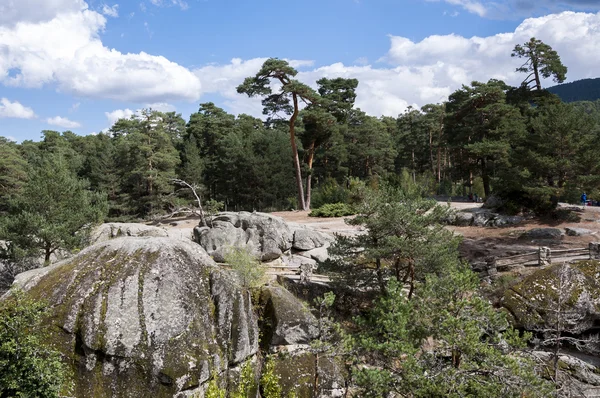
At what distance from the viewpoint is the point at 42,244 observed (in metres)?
16.5

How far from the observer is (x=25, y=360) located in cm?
805

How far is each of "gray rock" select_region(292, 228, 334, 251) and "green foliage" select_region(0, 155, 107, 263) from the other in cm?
968

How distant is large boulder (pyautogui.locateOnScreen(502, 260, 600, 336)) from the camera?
46.3ft

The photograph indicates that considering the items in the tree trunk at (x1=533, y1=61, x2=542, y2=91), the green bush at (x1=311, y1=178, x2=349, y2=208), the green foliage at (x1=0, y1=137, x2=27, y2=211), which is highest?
the tree trunk at (x1=533, y1=61, x2=542, y2=91)

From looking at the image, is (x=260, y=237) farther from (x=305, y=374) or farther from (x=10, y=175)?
(x=10, y=175)

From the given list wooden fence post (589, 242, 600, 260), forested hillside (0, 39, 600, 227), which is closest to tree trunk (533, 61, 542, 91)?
forested hillside (0, 39, 600, 227)

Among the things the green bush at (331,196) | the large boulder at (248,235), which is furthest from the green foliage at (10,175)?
the green bush at (331,196)

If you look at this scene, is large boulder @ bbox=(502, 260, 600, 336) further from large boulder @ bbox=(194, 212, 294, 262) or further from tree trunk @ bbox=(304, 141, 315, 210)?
tree trunk @ bbox=(304, 141, 315, 210)

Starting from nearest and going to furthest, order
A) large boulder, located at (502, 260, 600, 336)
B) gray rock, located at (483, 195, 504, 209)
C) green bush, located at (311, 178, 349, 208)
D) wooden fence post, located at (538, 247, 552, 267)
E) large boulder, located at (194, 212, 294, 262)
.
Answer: large boulder, located at (502, 260, 600, 336) < wooden fence post, located at (538, 247, 552, 267) < large boulder, located at (194, 212, 294, 262) < gray rock, located at (483, 195, 504, 209) < green bush, located at (311, 178, 349, 208)

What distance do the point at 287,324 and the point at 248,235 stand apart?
31.3 feet


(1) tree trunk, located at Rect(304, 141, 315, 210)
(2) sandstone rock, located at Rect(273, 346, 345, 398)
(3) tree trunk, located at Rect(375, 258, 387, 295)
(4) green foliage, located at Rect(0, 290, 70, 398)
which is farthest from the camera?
(1) tree trunk, located at Rect(304, 141, 315, 210)

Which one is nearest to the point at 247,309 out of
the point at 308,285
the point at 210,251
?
the point at 308,285

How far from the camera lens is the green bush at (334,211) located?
3109cm

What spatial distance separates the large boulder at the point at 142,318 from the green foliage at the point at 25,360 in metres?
0.88
